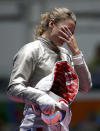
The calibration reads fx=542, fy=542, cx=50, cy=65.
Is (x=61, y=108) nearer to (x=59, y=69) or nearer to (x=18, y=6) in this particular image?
(x=59, y=69)

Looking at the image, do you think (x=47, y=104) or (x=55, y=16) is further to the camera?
(x=55, y=16)

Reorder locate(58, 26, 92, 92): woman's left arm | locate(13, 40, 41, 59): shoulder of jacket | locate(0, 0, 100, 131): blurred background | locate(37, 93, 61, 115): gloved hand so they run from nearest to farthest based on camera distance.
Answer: locate(37, 93, 61, 115): gloved hand, locate(13, 40, 41, 59): shoulder of jacket, locate(58, 26, 92, 92): woman's left arm, locate(0, 0, 100, 131): blurred background

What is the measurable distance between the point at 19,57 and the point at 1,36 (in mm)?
7509

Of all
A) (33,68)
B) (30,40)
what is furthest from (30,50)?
(30,40)

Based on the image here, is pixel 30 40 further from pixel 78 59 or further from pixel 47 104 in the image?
pixel 47 104

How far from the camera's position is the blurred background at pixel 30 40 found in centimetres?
748

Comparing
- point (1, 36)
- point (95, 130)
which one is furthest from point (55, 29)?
point (1, 36)

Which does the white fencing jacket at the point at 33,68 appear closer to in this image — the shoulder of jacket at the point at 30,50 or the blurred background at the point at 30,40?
the shoulder of jacket at the point at 30,50

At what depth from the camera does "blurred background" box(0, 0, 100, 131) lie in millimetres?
7477

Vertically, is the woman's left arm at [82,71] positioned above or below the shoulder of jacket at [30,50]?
below

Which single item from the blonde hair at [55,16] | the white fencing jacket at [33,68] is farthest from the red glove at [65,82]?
the blonde hair at [55,16]

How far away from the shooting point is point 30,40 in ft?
27.4

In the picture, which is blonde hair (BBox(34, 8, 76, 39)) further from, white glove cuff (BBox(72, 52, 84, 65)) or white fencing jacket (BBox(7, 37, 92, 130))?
white glove cuff (BBox(72, 52, 84, 65))

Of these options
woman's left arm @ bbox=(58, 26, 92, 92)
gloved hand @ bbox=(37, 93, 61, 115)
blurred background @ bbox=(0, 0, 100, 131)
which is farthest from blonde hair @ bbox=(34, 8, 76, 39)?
blurred background @ bbox=(0, 0, 100, 131)
